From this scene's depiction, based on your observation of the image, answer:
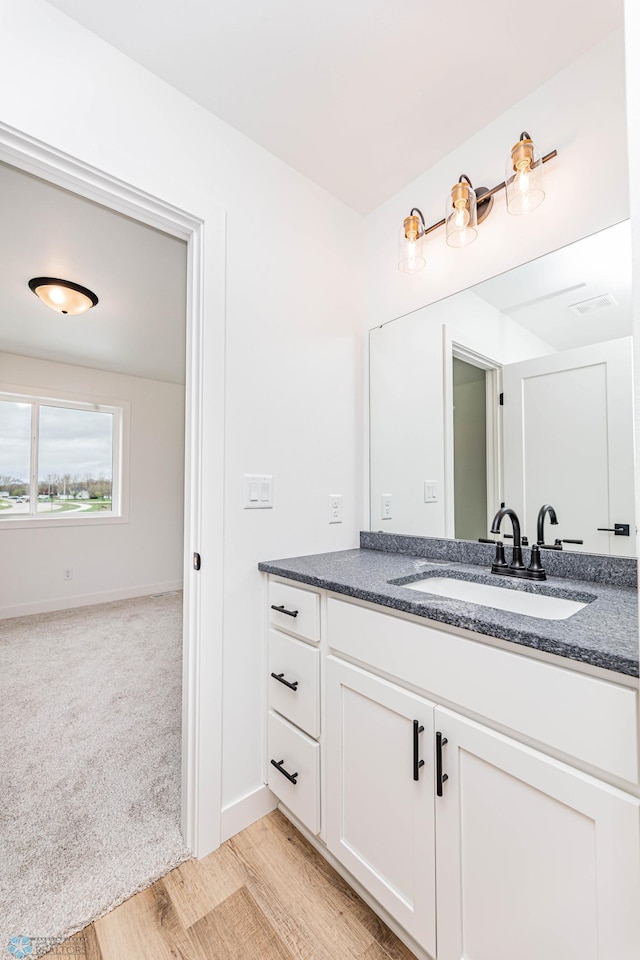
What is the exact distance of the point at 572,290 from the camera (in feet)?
4.21

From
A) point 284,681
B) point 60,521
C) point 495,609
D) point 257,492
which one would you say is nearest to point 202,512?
point 257,492

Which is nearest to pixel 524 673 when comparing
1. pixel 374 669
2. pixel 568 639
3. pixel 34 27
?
pixel 568 639

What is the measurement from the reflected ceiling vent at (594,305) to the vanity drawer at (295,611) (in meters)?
1.20

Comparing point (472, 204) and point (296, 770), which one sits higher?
point (472, 204)

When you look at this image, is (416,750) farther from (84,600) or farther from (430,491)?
(84,600)

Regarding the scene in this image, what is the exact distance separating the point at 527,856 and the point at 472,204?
1829 mm

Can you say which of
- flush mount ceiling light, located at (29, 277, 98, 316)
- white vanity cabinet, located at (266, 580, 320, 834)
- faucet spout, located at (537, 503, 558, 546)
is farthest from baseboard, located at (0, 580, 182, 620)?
faucet spout, located at (537, 503, 558, 546)

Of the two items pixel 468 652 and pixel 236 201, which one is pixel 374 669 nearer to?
pixel 468 652

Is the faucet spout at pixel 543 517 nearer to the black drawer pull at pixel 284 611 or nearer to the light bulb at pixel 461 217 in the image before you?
the black drawer pull at pixel 284 611

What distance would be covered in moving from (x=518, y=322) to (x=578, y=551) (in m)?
0.80

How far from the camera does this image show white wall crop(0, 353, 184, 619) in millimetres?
3859

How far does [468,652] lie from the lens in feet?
2.81

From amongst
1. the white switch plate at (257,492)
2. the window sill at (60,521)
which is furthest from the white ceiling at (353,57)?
the window sill at (60,521)

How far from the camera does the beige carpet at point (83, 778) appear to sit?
1179mm
